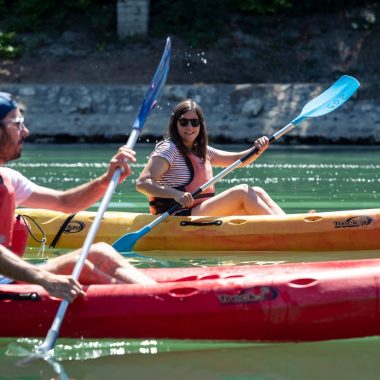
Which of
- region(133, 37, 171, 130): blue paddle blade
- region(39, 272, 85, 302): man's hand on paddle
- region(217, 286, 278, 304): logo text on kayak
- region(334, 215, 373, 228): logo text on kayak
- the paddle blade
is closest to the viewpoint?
region(39, 272, 85, 302): man's hand on paddle

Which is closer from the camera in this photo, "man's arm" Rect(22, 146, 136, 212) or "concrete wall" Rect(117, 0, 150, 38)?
"man's arm" Rect(22, 146, 136, 212)

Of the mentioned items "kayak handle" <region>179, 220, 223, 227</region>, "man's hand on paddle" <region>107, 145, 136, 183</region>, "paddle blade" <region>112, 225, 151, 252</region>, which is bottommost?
"paddle blade" <region>112, 225, 151, 252</region>

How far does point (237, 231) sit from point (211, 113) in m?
9.57

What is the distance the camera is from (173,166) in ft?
19.9

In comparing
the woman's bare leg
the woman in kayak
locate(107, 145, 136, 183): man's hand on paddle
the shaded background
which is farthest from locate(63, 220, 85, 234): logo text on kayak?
the shaded background

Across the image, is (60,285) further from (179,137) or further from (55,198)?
(179,137)

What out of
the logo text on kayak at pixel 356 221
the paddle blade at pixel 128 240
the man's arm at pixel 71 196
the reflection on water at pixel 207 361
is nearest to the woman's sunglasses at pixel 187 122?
the paddle blade at pixel 128 240

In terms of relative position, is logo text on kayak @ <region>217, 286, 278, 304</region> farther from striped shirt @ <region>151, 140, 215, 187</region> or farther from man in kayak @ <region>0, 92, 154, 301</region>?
striped shirt @ <region>151, 140, 215, 187</region>

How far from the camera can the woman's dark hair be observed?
5934 mm

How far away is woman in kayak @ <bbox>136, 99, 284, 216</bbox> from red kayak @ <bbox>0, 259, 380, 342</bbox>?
2.22 metres

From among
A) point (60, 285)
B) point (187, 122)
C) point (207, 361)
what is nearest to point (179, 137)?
point (187, 122)

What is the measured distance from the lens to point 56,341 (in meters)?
3.80

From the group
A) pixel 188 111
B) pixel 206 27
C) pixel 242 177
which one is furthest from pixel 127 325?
pixel 206 27

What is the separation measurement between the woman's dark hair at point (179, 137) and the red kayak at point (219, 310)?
90.2 inches
